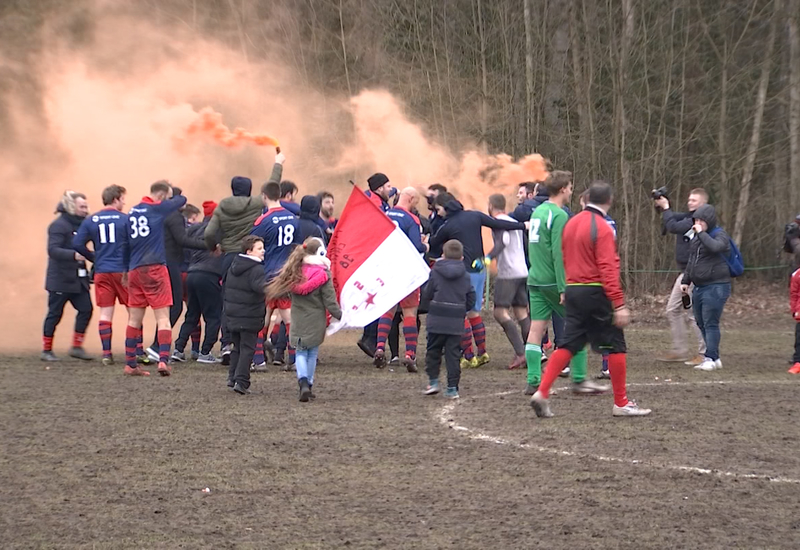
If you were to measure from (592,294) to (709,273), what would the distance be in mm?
4740

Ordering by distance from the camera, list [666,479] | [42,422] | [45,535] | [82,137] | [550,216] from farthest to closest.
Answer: [82,137] → [550,216] → [42,422] → [666,479] → [45,535]

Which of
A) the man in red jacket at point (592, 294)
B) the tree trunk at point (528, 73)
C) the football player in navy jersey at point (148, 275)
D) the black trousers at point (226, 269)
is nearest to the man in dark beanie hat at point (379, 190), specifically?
the black trousers at point (226, 269)

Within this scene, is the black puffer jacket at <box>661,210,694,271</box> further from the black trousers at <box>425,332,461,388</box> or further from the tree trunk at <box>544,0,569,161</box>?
the tree trunk at <box>544,0,569,161</box>

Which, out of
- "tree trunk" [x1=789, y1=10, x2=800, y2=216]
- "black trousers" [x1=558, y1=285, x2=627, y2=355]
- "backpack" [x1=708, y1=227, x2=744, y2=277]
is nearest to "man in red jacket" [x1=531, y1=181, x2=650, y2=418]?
"black trousers" [x1=558, y1=285, x2=627, y2=355]

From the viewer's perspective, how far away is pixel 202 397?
37.3 feet

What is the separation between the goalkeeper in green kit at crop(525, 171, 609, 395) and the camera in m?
11.1

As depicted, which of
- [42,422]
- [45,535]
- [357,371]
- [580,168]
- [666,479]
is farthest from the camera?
[580,168]

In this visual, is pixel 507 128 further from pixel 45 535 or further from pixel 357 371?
pixel 45 535

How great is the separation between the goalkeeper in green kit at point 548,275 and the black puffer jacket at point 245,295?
110 inches

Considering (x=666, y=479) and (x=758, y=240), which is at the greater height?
(x=758, y=240)

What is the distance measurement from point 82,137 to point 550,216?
15819mm

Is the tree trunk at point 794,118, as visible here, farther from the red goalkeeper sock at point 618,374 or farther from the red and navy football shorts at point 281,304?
the red goalkeeper sock at point 618,374

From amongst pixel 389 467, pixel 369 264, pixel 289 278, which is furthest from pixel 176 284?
pixel 389 467

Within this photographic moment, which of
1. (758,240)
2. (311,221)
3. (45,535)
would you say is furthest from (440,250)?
(758,240)
